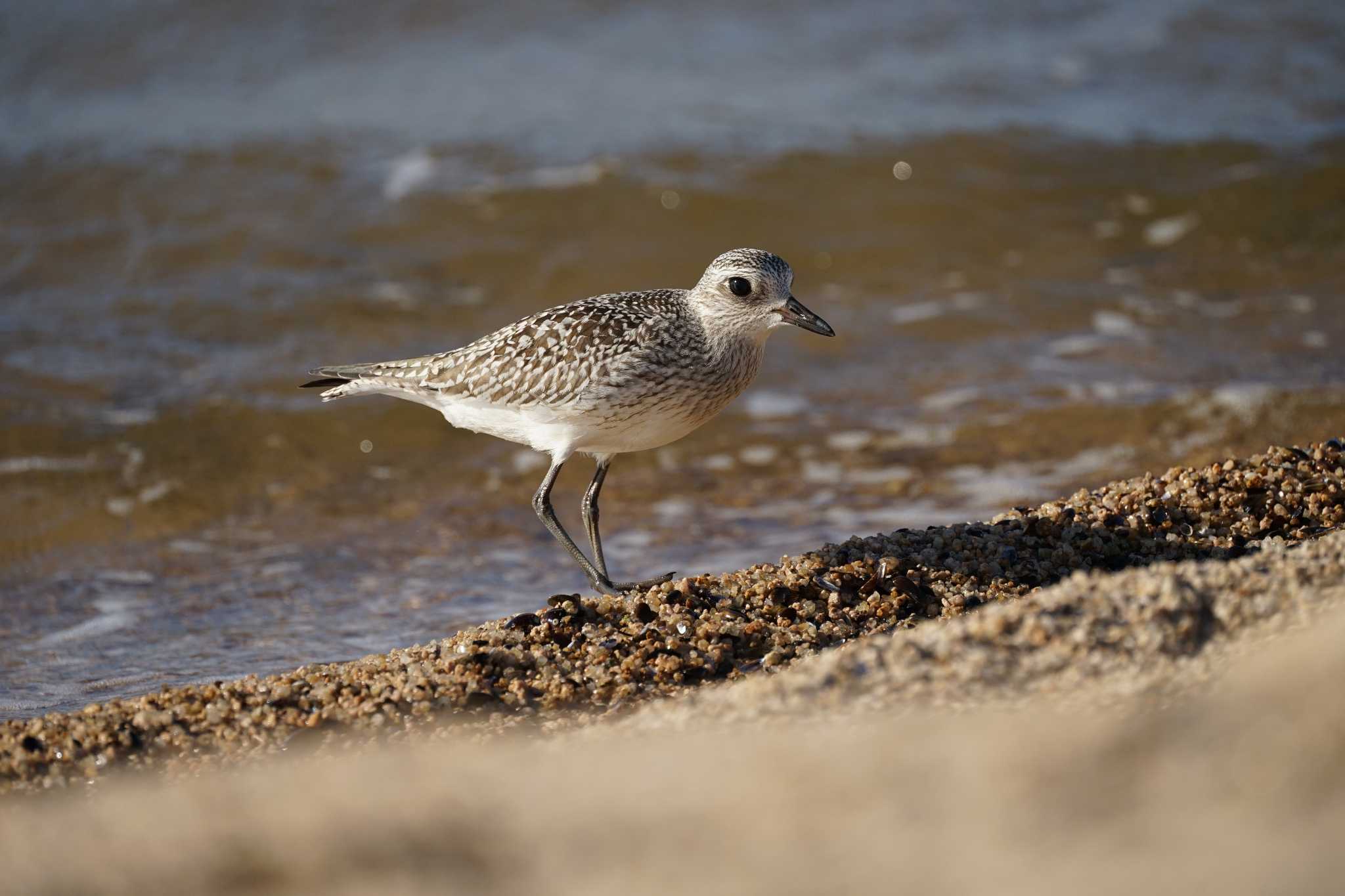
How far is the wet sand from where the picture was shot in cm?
234

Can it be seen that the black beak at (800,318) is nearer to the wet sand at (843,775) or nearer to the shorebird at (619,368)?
the shorebird at (619,368)

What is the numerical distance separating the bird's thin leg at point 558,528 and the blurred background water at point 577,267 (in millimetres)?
558

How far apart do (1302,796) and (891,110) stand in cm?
1108

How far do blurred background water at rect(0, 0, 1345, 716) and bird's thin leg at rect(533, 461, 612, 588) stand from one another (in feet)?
1.83

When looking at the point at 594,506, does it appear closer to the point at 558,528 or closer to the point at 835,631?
the point at 558,528

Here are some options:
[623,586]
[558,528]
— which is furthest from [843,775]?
[558,528]

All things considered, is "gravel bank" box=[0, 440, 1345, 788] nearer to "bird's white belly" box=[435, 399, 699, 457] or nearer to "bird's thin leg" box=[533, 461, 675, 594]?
"bird's thin leg" box=[533, 461, 675, 594]

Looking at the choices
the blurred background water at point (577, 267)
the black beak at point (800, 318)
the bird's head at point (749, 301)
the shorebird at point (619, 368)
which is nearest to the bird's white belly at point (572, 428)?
the shorebird at point (619, 368)

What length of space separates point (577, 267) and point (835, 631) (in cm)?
663

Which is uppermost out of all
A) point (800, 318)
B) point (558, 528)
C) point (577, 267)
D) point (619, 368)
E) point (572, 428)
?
point (577, 267)

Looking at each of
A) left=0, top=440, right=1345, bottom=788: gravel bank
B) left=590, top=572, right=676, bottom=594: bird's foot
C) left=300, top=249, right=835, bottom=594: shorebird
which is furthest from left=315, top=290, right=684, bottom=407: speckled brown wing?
left=0, top=440, right=1345, bottom=788: gravel bank

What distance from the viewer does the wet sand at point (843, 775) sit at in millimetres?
2342

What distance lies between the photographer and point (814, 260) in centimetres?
1074

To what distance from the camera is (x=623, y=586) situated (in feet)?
17.3
